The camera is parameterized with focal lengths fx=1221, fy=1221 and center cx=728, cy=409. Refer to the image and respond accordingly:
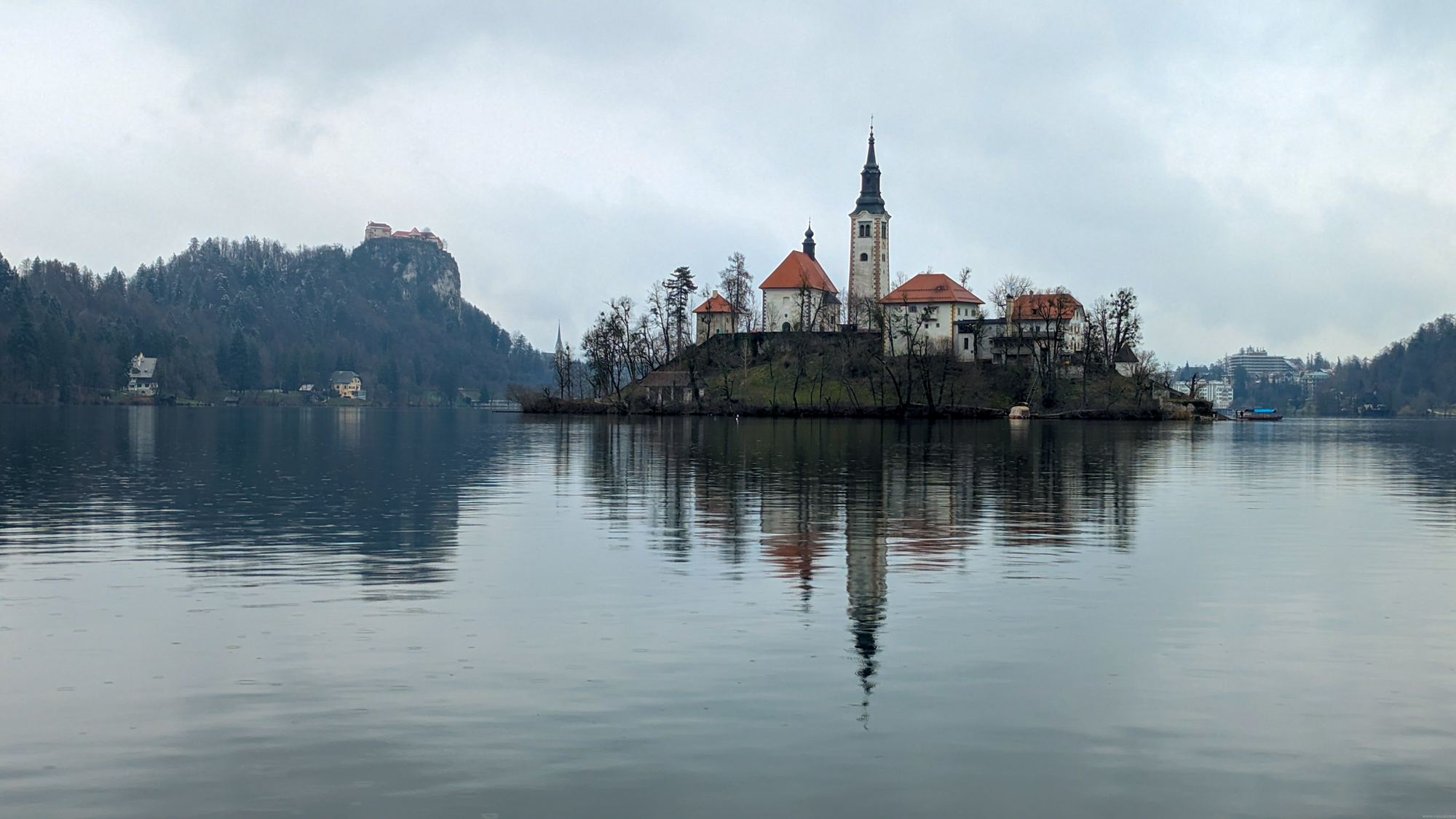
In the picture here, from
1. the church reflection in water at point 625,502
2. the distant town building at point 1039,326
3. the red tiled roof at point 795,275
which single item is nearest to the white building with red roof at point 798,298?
the red tiled roof at point 795,275

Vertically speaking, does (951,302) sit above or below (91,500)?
above

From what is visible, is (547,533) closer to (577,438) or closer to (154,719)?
(154,719)

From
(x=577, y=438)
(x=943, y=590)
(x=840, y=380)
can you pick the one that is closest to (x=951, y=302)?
(x=840, y=380)

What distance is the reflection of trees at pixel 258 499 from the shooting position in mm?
24422

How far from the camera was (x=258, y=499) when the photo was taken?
36.1 m

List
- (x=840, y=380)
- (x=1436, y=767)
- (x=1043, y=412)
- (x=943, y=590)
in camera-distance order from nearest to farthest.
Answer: (x=1436, y=767) < (x=943, y=590) < (x=1043, y=412) < (x=840, y=380)

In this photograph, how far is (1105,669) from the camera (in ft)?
48.8

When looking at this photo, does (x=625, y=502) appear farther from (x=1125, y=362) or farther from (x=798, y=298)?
(x=798, y=298)

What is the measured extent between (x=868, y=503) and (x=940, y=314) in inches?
5249

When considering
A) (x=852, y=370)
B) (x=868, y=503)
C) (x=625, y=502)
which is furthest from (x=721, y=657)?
(x=852, y=370)

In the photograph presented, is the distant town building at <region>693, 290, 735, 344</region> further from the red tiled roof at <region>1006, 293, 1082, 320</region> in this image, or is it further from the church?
the red tiled roof at <region>1006, 293, 1082, 320</region>

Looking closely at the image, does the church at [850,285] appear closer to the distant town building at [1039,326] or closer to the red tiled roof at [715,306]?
the red tiled roof at [715,306]

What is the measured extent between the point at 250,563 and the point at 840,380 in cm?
13683

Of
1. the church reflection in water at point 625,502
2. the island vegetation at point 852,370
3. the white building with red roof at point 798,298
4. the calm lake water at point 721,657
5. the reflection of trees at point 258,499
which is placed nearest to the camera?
the calm lake water at point 721,657
